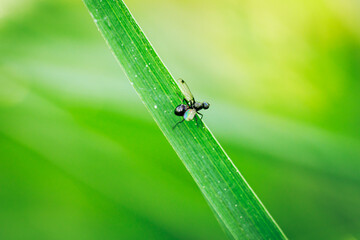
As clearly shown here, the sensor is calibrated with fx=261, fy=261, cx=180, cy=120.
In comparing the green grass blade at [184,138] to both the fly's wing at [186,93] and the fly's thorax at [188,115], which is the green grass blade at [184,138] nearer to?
the fly's thorax at [188,115]

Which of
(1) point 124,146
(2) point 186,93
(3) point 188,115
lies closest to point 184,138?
(3) point 188,115

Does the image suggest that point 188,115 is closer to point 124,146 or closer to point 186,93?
point 186,93

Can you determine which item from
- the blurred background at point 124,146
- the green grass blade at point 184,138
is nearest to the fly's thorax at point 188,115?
the green grass blade at point 184,138

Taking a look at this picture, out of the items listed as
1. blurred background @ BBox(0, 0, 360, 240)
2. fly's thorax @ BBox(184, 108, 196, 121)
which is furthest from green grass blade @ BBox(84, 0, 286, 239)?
blurred background @ BBox(0, 0, 360, 240)

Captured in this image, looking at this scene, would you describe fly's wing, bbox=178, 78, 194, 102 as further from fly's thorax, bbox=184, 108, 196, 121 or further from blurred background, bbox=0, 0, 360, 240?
blurred background, bbox=0, 0, 360, 240

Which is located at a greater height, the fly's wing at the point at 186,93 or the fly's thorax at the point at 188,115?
the fly's wing at the point at 186,93
